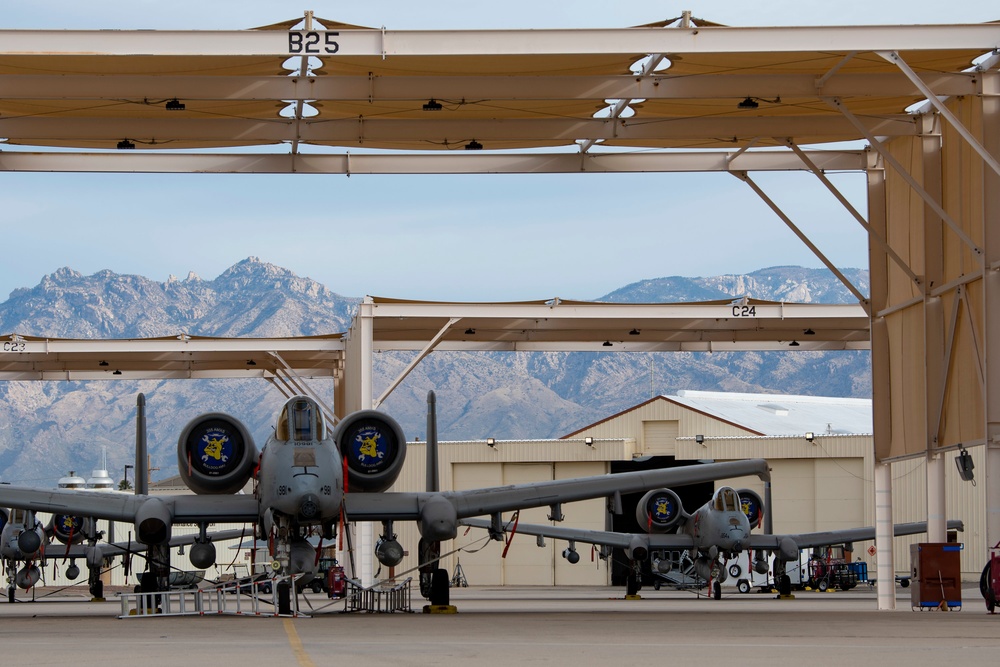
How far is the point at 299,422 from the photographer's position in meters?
20.6

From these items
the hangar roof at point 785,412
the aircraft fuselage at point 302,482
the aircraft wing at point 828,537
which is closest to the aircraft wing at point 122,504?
the aircraft fuselage at point 302,482

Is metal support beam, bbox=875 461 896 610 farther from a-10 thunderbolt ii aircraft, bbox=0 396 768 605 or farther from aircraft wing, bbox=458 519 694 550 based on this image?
aircraft wing, bbox=458 519 694 550

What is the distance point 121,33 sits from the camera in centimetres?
1580

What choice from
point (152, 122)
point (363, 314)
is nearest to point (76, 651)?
point (152, 122)

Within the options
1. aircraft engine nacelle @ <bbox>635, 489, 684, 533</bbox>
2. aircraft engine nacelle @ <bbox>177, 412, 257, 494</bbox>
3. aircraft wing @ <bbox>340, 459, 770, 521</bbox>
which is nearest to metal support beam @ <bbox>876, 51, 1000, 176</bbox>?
aircraft wing @ <bbox>340, 459, 770, 521</bbox>

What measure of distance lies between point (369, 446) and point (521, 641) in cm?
989

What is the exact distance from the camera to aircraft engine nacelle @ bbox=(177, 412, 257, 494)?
21.4m

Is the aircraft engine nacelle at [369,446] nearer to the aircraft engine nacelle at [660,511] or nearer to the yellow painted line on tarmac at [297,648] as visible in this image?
the yellow painted line on tarmac at [297,648]

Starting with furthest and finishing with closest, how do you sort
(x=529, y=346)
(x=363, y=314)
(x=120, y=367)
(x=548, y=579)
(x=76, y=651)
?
(x=548, y=579) < (x=120, y=367) < (x=529, y=346) < (x=363, y=314) < (x=76, y=651)

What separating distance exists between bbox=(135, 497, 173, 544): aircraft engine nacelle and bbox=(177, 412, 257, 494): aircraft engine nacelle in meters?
0.80

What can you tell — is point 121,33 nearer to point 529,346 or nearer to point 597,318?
point 597,318

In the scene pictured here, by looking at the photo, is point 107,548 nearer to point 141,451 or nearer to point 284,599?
point 141,451

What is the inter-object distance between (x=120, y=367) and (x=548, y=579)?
904 inches

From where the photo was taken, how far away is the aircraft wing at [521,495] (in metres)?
21.4
